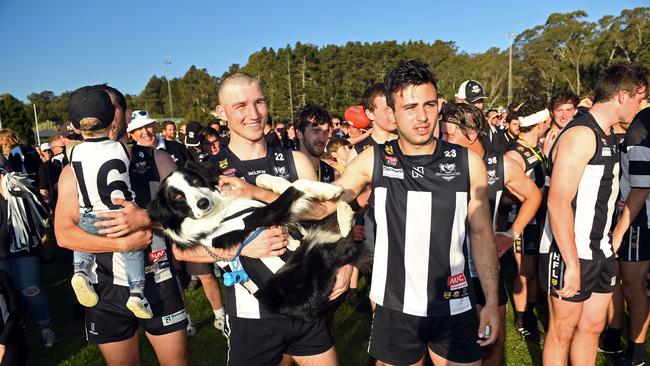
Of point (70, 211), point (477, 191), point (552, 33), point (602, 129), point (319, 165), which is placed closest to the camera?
point (477, 191)

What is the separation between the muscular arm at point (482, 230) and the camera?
246 centimetres

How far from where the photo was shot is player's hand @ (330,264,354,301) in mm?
2607

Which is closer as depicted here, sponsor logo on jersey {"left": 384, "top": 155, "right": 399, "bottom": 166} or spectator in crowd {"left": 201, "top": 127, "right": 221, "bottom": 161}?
sponsor logo on jersey {"left": 384, "top": 155, "right": 399, "bottom": 166}

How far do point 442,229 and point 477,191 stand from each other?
33 centimetres

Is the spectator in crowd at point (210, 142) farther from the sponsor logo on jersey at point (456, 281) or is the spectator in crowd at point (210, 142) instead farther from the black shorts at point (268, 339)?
A: the sponsor logo on jersey at point (456, 281)

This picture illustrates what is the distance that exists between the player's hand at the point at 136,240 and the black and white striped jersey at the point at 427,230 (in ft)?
5.38

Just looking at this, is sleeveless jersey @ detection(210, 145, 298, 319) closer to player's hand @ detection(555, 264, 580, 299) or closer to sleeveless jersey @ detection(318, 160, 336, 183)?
sleeveless jersey @ detection(318, 160, 336, 183)

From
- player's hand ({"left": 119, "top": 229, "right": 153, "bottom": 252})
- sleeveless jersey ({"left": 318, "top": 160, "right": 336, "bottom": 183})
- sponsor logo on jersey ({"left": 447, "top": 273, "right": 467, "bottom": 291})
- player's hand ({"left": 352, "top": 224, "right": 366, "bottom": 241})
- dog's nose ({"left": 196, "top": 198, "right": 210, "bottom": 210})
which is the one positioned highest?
dog's nose ({"left": 196, "top": 198, "right": 210, "bottom": 210})

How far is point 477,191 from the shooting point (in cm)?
246

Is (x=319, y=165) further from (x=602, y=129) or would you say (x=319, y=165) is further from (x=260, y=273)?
(x=602, y=129)

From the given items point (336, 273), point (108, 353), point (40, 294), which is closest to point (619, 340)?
point (336, 273)

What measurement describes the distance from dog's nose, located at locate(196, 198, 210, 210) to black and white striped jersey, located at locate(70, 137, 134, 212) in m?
0.68

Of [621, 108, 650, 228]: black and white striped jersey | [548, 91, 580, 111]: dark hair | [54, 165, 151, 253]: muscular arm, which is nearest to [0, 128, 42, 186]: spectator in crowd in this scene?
[54, 165, 151, 253]: muscular arm

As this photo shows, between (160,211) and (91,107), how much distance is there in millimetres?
852
